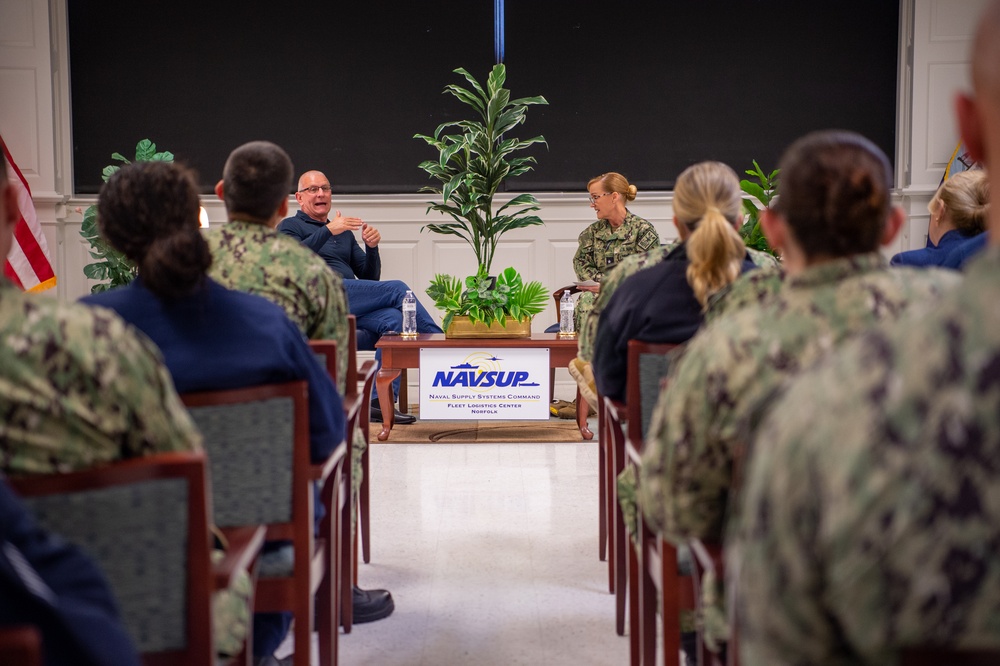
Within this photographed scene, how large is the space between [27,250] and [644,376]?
5.67 meters

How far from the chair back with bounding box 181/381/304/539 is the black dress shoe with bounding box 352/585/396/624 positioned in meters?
0.99

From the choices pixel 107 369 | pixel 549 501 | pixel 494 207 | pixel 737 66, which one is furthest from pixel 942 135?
pixel 107 369

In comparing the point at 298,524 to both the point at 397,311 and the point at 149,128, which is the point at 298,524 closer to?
the point at 397,311

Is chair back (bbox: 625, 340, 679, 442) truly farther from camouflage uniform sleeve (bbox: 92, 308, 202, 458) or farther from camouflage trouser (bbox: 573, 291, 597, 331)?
camouflage trouser (bbox: 573, 291, 597, 331)

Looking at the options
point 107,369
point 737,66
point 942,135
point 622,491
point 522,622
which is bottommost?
point 522,622

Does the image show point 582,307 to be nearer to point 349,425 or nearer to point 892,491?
point 349,425

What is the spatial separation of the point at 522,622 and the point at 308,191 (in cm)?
383

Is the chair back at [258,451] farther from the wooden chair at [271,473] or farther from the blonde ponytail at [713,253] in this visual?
the blonde ponytail at [713,253]

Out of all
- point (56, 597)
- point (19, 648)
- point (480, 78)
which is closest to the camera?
point (19, 648)

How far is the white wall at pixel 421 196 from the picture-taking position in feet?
23.2

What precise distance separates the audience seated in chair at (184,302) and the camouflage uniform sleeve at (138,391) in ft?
1.62

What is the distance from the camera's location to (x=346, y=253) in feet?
20.4

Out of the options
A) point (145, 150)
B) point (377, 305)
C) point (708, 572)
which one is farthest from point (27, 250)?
point (708, 572)

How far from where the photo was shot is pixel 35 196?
7.14 m
